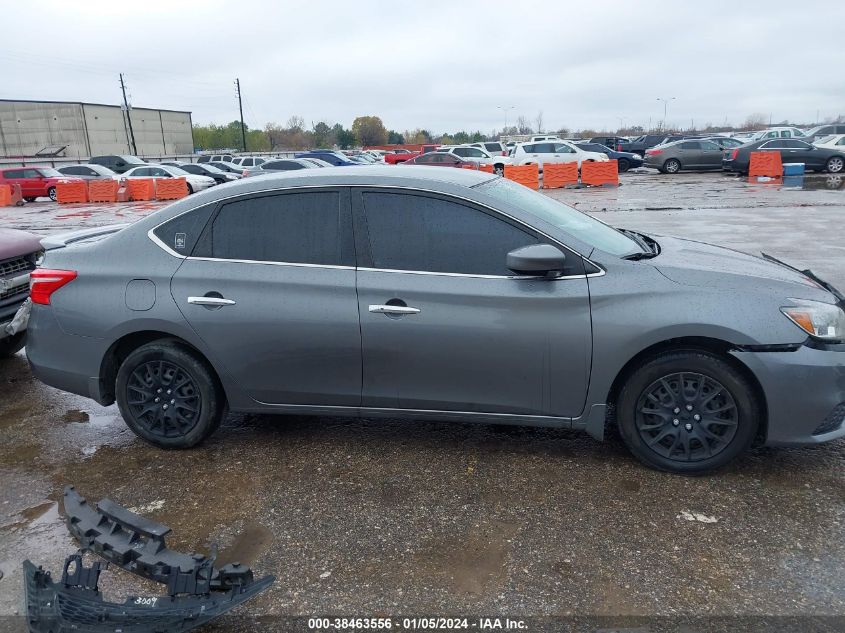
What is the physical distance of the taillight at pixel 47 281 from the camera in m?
4.11

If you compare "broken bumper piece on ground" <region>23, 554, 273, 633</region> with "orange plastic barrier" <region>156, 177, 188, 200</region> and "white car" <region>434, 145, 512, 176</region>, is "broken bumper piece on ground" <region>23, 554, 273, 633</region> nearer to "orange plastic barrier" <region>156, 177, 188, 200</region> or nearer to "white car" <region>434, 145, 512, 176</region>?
"orange plastic barrier" <region>156, 177, 188, 200</region>

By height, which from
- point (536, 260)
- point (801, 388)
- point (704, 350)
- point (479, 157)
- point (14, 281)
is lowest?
point (801, 388)

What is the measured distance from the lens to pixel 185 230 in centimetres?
402

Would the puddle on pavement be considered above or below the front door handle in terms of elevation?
below

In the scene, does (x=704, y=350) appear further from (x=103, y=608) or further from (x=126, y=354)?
(x=126, y=354)

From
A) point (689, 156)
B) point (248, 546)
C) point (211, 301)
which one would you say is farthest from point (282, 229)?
point (689, 156)

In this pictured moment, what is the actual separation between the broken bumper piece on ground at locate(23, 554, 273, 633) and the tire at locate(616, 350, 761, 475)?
6.98ft

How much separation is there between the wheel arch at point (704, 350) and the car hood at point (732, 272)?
303mm

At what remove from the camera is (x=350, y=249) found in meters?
3.78

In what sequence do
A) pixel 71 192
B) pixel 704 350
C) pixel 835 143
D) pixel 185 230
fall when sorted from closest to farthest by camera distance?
pixel 704 350, pixel 185 230, pixel 835 143, pixel 71 192

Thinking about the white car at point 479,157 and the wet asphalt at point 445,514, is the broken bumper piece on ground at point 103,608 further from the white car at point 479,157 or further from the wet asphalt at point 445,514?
the white car at point 479,157

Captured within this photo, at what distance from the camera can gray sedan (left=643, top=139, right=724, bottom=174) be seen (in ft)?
98.9

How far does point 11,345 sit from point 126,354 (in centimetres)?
261

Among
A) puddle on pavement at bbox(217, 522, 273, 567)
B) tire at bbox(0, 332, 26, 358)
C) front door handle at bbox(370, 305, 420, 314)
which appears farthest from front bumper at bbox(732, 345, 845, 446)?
tire at bbox(0, 332, 26, 358)
